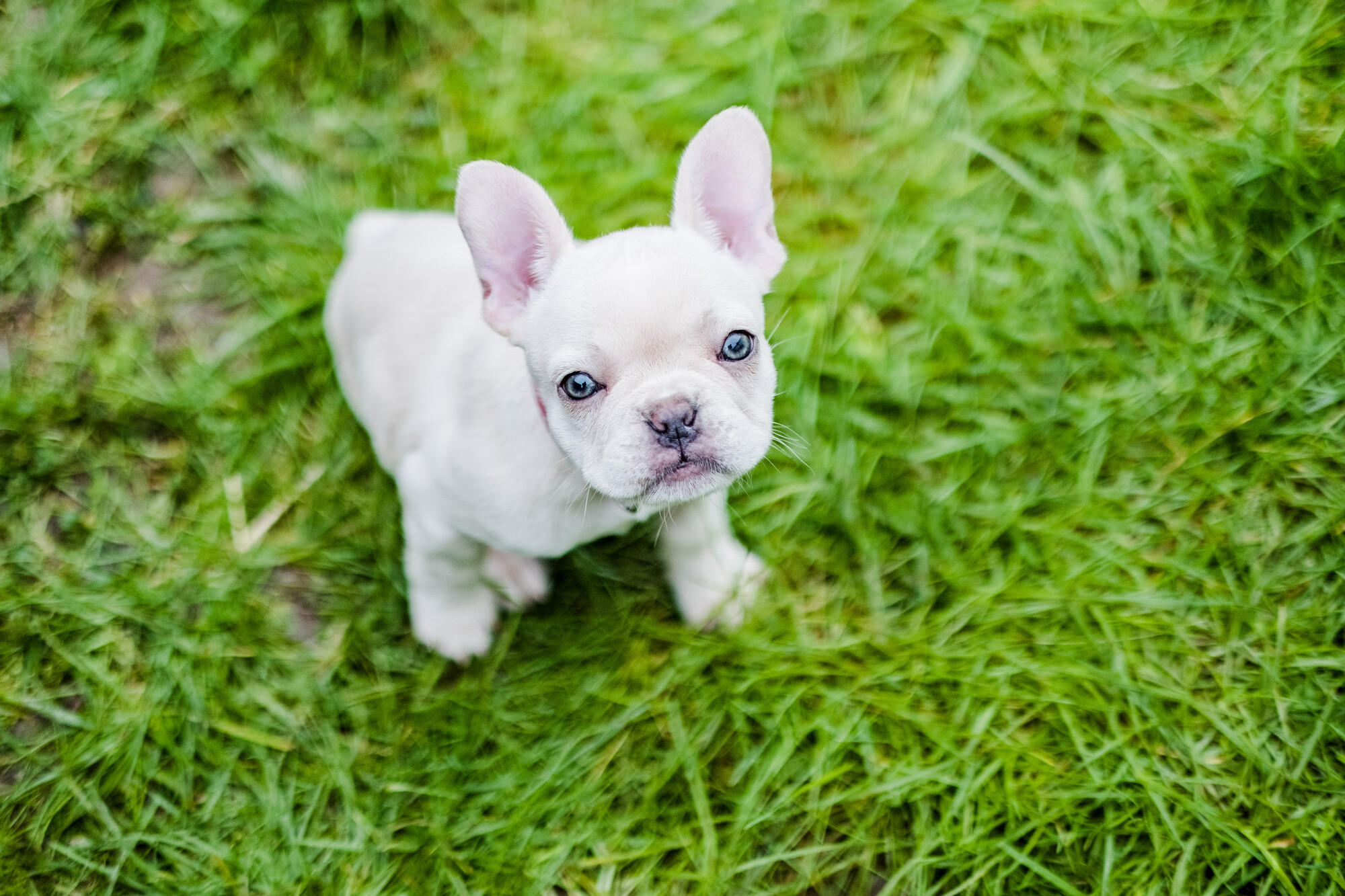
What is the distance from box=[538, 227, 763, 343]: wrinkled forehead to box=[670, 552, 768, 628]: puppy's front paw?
4.27 ft

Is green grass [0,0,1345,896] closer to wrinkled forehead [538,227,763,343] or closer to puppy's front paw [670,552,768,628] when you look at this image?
puppy's front paw [670,552,768,628]

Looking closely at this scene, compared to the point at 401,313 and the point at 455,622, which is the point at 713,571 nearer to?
the point at 455,622

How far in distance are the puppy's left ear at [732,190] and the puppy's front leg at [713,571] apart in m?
1.01

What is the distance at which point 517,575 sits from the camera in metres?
3.80

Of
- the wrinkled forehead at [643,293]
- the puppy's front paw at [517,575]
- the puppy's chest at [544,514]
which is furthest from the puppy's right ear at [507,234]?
the puppy's front paw at [517,575]

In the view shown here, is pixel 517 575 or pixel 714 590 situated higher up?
pixel 517 575

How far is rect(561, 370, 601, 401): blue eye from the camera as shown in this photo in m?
2.60

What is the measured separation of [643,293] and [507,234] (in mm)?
474

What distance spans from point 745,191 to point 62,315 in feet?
10.8

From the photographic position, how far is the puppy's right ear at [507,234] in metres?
2.56

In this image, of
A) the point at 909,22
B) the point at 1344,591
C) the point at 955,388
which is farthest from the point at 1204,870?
the point at 909,22

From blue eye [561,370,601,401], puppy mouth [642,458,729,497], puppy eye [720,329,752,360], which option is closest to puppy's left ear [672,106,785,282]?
puppy eye [720,329,752,360]

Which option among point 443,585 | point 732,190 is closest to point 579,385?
point 732,190

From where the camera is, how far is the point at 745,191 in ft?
9.12
